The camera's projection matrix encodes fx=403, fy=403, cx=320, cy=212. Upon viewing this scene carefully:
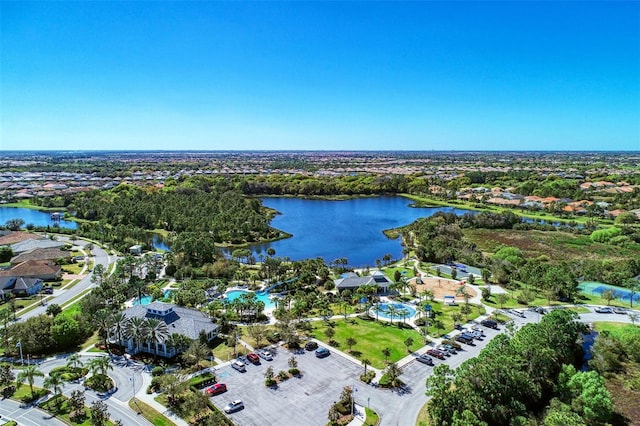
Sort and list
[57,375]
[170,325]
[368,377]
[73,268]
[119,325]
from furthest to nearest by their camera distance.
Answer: [73,268] → [170,325] → [119,325] → [368,377] → [57,375]

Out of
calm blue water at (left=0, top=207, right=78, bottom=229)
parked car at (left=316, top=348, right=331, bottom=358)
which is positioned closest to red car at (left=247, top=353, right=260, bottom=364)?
parked car at (left=316, top=348, right=331, bottom=358)

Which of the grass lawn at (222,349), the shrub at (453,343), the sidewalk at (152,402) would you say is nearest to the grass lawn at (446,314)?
the shrub at (453,343)

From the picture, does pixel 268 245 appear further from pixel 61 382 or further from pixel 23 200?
pixel 23 200

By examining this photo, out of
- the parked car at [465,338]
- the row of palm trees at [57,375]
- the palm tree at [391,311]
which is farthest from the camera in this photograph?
the palm tree at [391,311]

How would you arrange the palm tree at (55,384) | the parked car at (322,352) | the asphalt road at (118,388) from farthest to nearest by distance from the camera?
the parked car at (322,352)
the palm tree at (55,384)
the asphalt road at (118,388)

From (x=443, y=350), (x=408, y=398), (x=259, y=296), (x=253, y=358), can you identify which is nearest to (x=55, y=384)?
(x=253, y=358)

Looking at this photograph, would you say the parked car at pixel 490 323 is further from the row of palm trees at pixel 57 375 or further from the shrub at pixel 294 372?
the row of palm trees at pixel 57 375

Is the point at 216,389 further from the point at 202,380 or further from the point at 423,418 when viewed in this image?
the point at 423,418
